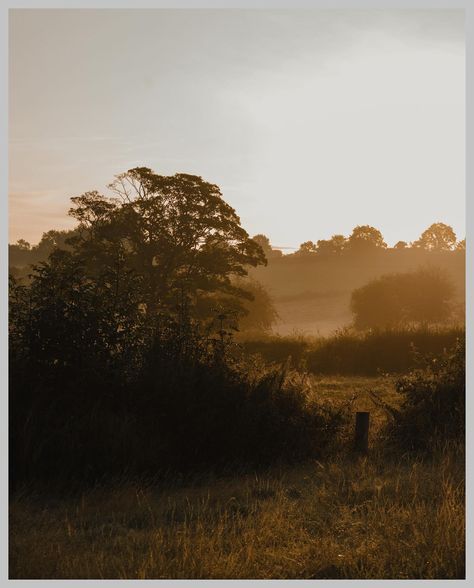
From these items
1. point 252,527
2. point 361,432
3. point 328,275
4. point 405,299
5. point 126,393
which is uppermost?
point 328,275

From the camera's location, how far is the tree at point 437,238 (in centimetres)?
11174

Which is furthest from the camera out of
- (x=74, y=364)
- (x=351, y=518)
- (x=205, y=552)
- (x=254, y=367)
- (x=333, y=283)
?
(x=333, y=283)

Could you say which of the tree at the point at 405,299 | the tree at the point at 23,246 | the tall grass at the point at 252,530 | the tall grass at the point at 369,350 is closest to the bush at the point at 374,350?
the tall grass at the point at 369,350

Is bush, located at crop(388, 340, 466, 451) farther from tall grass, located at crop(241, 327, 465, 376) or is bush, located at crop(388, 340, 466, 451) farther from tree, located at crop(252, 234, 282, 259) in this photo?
tree, located at crop(252, 234, 282, 259)

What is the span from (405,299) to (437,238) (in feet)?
214

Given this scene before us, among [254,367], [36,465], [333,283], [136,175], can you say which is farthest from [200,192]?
[333,283]

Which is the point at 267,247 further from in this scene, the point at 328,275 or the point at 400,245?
the point at 400,245

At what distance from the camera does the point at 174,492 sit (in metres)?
10.0

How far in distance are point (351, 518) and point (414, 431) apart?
18.4 feet

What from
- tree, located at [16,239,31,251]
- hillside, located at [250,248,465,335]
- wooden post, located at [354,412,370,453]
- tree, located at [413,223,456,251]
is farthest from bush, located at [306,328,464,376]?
tree, located at [413,223,456,251]

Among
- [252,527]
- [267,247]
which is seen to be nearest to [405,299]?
[252,527]

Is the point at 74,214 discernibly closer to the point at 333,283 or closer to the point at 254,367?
the point at 254,367

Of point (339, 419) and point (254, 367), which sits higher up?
point (254, 367)

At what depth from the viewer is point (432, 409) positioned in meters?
13.7
